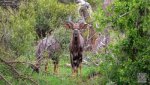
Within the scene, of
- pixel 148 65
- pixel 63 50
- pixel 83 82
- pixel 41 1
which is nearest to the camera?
pixel 148 65

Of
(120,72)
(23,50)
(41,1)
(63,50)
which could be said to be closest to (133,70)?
(120,72)

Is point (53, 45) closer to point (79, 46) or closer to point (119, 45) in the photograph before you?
point (79, 46)

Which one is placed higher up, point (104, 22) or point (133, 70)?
point (104, 22)

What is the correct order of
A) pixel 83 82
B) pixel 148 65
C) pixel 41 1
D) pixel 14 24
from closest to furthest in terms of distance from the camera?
pixel 148 65
pixel 83 82
pixel 14 24
pixel 41 1

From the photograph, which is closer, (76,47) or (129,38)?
(129,38)

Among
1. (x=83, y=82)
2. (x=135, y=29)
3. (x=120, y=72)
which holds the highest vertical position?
(x=135, y=29)

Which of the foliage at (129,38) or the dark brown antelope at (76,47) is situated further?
the dark brown antelope at (76,47)

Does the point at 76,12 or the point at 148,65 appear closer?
the point at 148,65

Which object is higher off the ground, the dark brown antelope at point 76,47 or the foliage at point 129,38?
the foliage at point 129,38

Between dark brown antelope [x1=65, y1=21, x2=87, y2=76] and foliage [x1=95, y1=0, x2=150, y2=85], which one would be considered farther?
dark brown antelope [x1=65, y1=21, x2=87, y2=76]

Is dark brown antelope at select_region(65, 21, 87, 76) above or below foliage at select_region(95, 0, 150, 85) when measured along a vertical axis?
below

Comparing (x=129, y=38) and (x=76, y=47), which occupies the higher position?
(x=129, y=38)

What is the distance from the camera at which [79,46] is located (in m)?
18.3

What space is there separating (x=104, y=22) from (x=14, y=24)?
19.5ft
